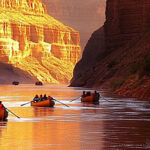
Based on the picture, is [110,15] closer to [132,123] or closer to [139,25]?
[139,25]

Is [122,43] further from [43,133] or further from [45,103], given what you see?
[43,133]

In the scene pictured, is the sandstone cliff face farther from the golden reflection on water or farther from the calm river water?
the golden reflection on water

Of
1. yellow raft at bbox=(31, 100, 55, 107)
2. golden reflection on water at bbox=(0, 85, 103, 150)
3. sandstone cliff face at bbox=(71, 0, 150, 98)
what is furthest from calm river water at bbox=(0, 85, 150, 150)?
sandstone cliff face at bbox=(71, 0, 150, 98)

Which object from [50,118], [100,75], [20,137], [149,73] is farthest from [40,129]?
[100,75]

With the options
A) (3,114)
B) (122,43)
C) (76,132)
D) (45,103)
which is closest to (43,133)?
(76,132)

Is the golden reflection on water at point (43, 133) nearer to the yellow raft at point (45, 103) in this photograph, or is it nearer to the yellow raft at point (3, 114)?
the yellow raft at point (3, 114)

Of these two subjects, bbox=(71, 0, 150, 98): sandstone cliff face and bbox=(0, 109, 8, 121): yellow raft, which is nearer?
bbox=(0, 109, 8, 121): yellow raft

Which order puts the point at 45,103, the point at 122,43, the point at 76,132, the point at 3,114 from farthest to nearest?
the point at 122,43 < the point at 45,103 < the point at 3,114 < the point at 76,132

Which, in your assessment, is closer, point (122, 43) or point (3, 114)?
point (3, 114)

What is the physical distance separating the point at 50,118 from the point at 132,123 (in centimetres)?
733

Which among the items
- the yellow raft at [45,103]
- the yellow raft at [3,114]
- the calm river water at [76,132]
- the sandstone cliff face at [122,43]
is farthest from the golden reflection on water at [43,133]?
the sandstone cliff face at [122,43]

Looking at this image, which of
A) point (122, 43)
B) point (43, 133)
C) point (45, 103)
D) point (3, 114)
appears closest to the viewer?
point (43, 133)

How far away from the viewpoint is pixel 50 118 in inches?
2116

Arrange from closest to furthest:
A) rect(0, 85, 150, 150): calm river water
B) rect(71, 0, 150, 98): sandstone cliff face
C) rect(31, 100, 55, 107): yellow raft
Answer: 1. rect(0, 85, 150, 150): calm river water
2. rect(31, 100, 55, 107): yellow raft
3. rect(71, 0, 150, 98): sandstone cliff face
